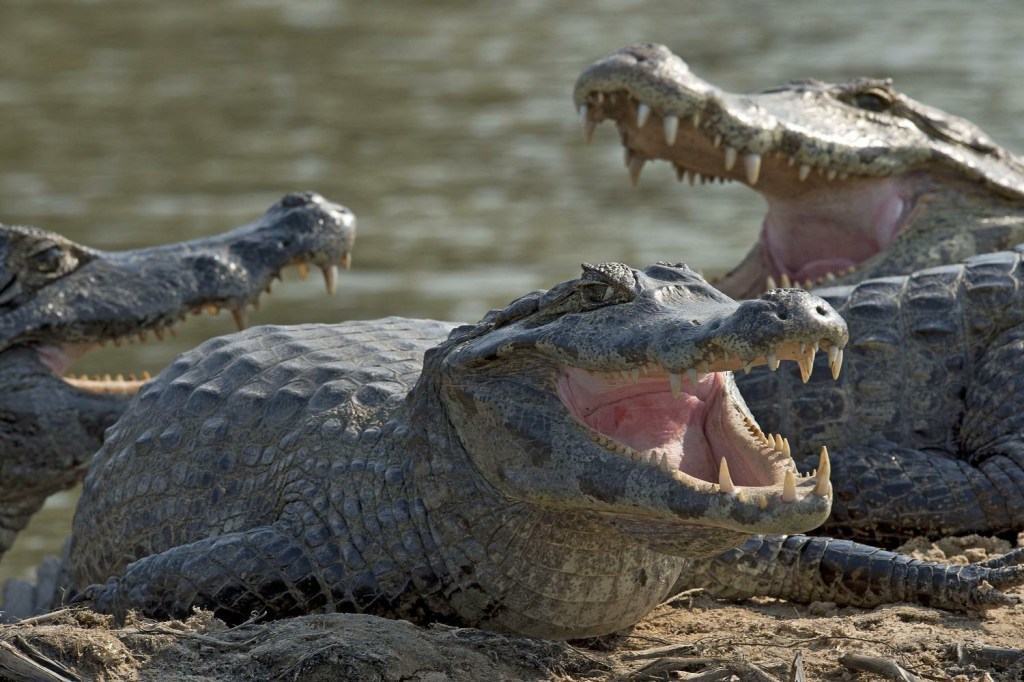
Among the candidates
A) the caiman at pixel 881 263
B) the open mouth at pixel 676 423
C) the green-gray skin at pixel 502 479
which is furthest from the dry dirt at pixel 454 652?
the caiman at pixel 881 263

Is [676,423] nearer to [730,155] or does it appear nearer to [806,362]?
[806,362]

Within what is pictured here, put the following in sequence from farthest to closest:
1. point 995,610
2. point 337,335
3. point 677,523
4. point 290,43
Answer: point 290,43 → point 337,335 → point 995,610 → point 677,523

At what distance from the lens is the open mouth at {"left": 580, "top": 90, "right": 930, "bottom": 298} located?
19.9ft

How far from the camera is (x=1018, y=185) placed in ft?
21.6

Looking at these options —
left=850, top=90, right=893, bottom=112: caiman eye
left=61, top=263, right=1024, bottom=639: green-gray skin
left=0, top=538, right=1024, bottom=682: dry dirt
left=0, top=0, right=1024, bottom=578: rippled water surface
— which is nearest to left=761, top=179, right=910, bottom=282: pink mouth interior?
left=850, top=90, right=893, bottom=112: caiman eye

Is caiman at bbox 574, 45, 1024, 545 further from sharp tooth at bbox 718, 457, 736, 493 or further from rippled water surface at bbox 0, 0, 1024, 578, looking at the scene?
rippled water surface at bbox 0, 0, 1024, 578

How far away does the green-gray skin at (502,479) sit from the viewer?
10.4ft

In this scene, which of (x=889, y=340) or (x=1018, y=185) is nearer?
(x=889, y=340)

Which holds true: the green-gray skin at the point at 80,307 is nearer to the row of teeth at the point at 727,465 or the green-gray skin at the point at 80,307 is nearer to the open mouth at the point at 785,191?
the open mouth at the point at 785,191

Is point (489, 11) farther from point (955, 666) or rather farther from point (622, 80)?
point (955, 666)

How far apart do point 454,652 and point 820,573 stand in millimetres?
1061

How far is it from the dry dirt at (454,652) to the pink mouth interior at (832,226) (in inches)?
118

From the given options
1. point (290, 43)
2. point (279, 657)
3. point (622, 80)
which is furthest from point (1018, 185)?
point (290, 43)

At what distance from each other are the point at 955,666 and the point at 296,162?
10.2 m
